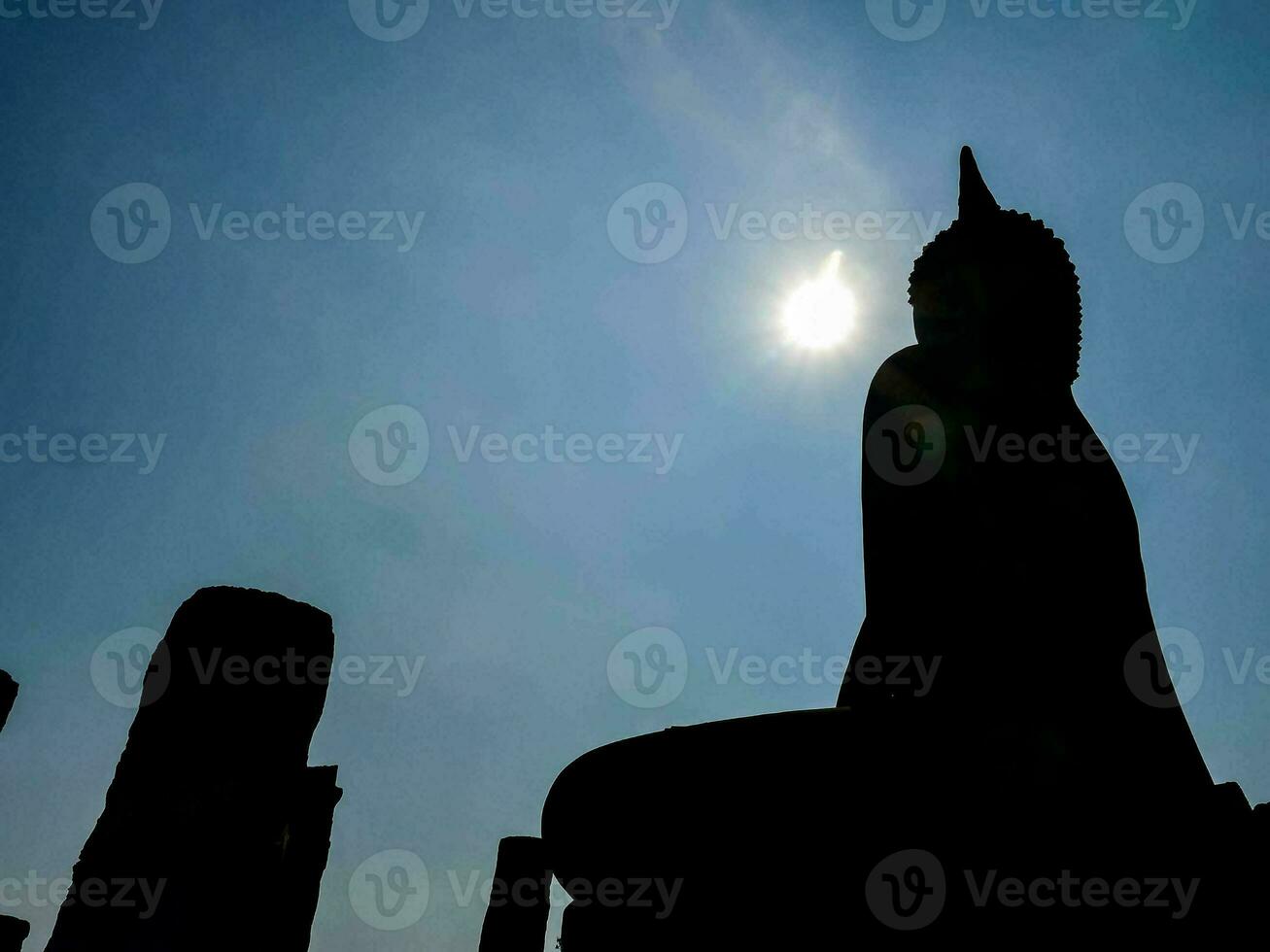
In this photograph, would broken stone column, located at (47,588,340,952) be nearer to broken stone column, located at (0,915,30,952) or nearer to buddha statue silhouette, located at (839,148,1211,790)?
broken stone column, located at (0,915,30,952)

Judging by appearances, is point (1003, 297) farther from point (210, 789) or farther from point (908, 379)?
point (210, 789)

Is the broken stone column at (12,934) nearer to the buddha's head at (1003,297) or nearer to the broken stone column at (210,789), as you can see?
the broken stone column at (210,789)

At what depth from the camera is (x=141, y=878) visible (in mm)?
4457

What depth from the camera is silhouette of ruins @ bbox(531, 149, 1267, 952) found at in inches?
88.8

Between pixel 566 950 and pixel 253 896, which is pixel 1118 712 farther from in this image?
pixel 253 896

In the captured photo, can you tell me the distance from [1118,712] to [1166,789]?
471 millimetres

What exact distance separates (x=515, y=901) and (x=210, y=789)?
14.7 ft

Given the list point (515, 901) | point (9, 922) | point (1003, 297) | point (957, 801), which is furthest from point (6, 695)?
point (1003, 297)

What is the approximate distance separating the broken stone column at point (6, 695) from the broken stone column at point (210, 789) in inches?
47.9

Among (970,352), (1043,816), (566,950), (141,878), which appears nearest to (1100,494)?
(970,352)

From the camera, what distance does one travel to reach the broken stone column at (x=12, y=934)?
5.71 m

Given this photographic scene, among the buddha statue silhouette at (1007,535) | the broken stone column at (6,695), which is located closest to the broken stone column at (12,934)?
the broken stone column at (6,695)

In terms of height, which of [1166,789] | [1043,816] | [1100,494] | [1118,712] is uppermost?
[1100,494]

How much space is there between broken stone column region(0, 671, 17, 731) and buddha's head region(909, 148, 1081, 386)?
6.11 m
